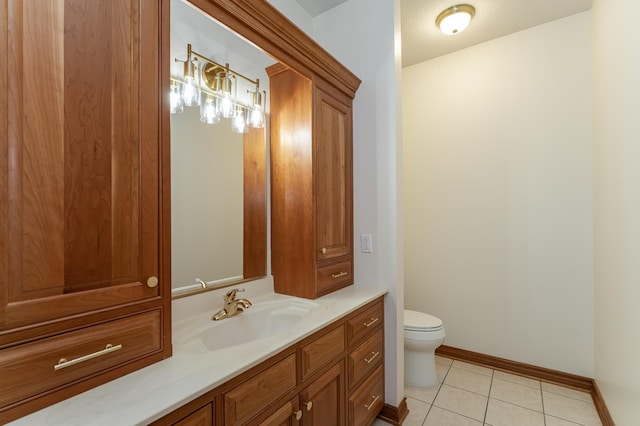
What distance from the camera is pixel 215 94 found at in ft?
4.93

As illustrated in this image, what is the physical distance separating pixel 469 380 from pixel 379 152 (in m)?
1.89

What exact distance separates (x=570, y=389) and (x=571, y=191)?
4.73 ft

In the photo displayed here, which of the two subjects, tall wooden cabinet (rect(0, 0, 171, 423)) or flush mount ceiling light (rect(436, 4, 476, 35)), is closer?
tall wooden cabinet (rect(0, 0, 171, 423))

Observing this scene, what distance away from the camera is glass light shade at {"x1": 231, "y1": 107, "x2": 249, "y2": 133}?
162cm

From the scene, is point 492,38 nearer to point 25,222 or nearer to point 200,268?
point 200,268

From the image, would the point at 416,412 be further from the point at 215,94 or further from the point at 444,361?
the point at 215,94

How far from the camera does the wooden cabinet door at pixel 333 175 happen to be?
1.67 m

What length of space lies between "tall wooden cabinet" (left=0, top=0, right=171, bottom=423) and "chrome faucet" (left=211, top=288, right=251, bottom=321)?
0.40 metres

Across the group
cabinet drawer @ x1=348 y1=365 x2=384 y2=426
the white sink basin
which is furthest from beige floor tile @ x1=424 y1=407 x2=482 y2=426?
the white sink basin

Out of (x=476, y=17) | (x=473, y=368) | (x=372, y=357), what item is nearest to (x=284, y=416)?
(x=372, y=357)

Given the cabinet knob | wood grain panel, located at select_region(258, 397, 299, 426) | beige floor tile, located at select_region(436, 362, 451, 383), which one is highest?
the cabinet knob

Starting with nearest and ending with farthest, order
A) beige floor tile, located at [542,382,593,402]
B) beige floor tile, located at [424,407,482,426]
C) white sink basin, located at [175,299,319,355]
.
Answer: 1. white sink basin, located at [175,299,319,355]
2. beige floor tile, located at [424,407,482,426]
3. beige floor tile, located at [542,382,593,402]

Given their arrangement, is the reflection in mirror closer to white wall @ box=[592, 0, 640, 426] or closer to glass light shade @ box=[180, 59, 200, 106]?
glass light shade @ box=[180, 59, 200, 106]

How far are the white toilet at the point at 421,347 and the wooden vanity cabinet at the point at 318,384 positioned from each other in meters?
0.46
